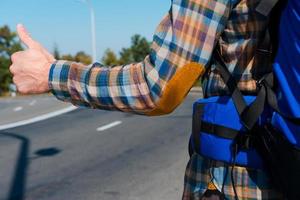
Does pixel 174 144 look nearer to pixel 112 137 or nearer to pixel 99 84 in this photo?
pixel 112 137

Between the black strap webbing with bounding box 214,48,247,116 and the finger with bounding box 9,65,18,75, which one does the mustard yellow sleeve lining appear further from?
the finger with bounding box 9,65,18,75

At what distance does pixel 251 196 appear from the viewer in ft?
5.45

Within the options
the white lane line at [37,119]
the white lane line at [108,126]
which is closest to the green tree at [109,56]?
the white lane line at [37,119]

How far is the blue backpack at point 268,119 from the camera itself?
1.40 metres

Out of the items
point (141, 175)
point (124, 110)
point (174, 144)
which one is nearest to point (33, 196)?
point (141, 175)

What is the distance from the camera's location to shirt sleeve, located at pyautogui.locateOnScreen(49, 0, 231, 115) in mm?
1509

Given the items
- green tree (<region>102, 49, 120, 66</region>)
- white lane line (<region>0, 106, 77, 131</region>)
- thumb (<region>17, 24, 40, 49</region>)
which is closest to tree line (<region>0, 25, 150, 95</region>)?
green tree (<region>102, 49, 120, 66</region>)

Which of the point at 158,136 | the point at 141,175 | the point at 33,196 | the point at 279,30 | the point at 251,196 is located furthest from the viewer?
the point at 158,136

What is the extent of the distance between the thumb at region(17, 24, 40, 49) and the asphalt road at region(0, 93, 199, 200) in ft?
14.0

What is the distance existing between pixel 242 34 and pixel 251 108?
0.20 m

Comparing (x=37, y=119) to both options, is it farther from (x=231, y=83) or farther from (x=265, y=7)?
(x=265, y=7)

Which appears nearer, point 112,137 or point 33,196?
point 33,196

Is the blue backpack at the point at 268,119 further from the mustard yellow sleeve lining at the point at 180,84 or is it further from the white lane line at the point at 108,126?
the white lane line at the point at 108,126

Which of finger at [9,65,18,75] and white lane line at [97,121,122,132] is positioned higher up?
finger at [9,65,18,75]
